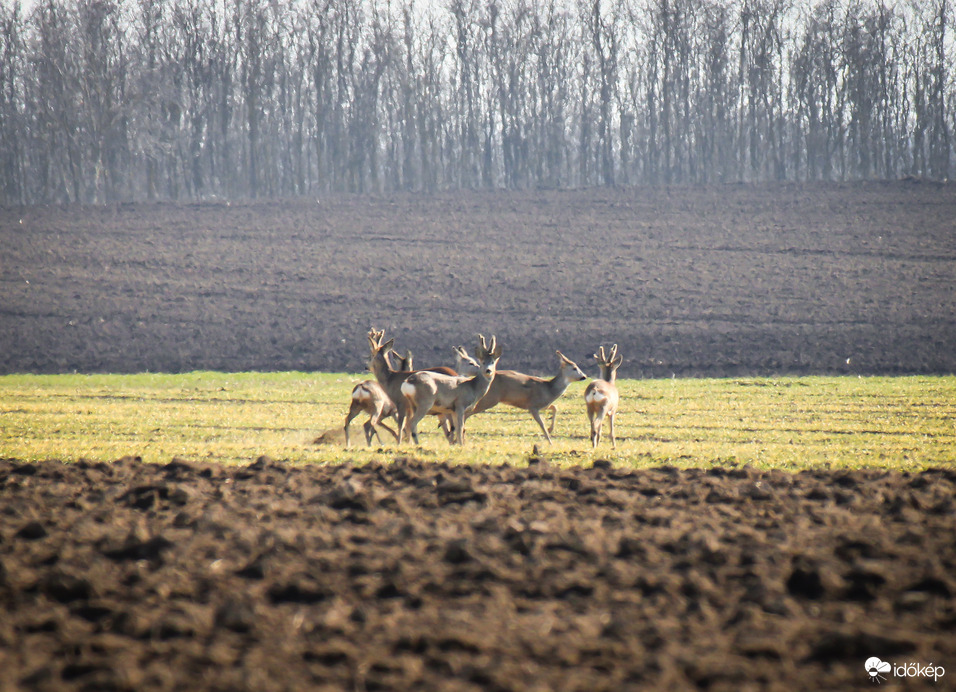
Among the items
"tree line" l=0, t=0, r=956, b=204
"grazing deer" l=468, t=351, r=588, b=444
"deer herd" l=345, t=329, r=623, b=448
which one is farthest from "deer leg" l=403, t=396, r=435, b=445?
"tree line" l=0, t=0, r=956, b=204

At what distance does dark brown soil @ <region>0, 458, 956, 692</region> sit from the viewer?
4590 millimetres

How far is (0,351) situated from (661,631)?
29731mm

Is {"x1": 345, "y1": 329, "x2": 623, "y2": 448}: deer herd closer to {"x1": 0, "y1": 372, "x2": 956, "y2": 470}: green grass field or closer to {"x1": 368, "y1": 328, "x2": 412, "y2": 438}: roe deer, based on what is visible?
{"x1": 368, "y1": 328, "x2": 412, "y2": 438}: roe deer

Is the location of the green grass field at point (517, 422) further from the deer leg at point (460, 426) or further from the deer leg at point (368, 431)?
the deer leg at point (368, 431)

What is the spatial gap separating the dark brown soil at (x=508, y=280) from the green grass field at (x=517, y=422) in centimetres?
373

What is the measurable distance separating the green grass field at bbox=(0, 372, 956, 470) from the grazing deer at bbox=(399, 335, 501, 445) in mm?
537

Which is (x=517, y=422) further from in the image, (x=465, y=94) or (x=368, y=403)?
(x=465, y=94)

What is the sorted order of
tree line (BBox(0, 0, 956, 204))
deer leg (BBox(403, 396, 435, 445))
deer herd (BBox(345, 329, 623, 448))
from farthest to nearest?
tree line (BBox(0, 0, 956, 204)) → deer leg (BBox(403, 396, 435, 445)) → deer herd (BBox(345, 329, 623, 448))

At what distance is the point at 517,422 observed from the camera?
716 inches

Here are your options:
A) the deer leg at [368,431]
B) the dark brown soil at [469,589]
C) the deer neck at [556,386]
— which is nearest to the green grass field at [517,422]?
the deer leg at [368,431]

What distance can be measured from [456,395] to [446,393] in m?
0.19

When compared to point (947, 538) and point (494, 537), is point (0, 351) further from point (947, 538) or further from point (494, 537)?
point (947, 538)

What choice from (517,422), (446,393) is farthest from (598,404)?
(517,422)

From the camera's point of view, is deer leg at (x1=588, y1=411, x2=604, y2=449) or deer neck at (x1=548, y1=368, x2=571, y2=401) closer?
deer leg at (x1=588, y1=411, x2=604, y2=449)
